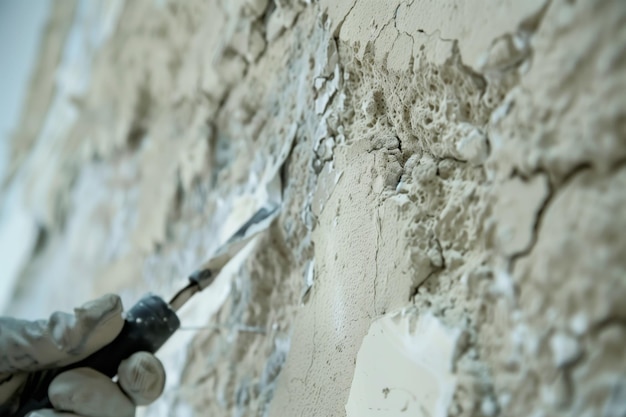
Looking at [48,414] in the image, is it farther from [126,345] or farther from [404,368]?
[404,368]

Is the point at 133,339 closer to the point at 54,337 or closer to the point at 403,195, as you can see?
the point at 54,337

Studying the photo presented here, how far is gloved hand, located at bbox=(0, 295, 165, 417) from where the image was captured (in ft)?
1.97

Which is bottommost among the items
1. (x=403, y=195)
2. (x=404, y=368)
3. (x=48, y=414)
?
(x=48, y=414)

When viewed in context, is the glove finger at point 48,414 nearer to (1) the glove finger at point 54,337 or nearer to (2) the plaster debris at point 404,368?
(1) the glove finger at point 54,337

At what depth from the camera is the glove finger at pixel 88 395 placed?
0.59m

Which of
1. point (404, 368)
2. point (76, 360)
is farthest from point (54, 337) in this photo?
point (404, 368)

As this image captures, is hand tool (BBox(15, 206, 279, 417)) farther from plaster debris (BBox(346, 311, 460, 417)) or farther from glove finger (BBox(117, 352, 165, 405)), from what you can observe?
→ plaster debris (BBox(346, 311, 460, 417))

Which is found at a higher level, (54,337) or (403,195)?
(403,195)

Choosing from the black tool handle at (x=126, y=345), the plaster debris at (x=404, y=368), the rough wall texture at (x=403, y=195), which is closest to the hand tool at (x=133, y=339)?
the black tool handle at (x=126, y=345)

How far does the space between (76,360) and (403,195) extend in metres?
0.39

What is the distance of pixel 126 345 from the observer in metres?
0.65

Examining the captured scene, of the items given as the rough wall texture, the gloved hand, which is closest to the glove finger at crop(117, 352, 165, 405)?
the gloved hand

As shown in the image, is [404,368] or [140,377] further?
[140,377]

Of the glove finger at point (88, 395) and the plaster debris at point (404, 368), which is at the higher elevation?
the plaster debris at point (404, 368)
